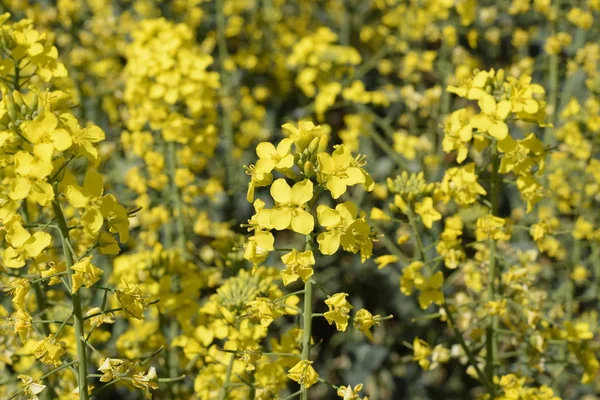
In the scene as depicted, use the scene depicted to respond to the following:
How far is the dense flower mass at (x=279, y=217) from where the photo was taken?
210 cm

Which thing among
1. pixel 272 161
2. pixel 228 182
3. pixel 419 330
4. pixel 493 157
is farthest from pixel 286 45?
pixel 272 161

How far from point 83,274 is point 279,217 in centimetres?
57

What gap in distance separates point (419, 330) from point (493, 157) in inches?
88.7

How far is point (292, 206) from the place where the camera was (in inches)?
81.0

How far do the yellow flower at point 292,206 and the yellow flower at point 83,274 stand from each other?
20.5 inches

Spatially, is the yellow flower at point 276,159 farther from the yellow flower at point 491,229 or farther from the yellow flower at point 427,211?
the yellow flower at point 491,229

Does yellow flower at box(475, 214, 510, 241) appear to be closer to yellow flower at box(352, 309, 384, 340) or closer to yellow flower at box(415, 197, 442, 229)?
yellow flower at box(415, 197, 442, 229)

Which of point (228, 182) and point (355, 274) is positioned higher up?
point (228, 182)

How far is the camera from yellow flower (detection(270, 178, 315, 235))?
2.04 metres

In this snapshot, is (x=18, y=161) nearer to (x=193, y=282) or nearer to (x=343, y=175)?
(x=343, y=175)

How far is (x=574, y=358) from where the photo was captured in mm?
3273

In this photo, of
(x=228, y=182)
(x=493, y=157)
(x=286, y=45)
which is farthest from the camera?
(x=286, y=45)

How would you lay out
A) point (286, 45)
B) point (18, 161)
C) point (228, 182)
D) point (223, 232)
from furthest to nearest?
point (286, 45) → point (228, 182) → point (223, 232) → point (18, 161)

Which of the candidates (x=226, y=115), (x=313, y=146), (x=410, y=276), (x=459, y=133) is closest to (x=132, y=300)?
(x=313, y=146)
